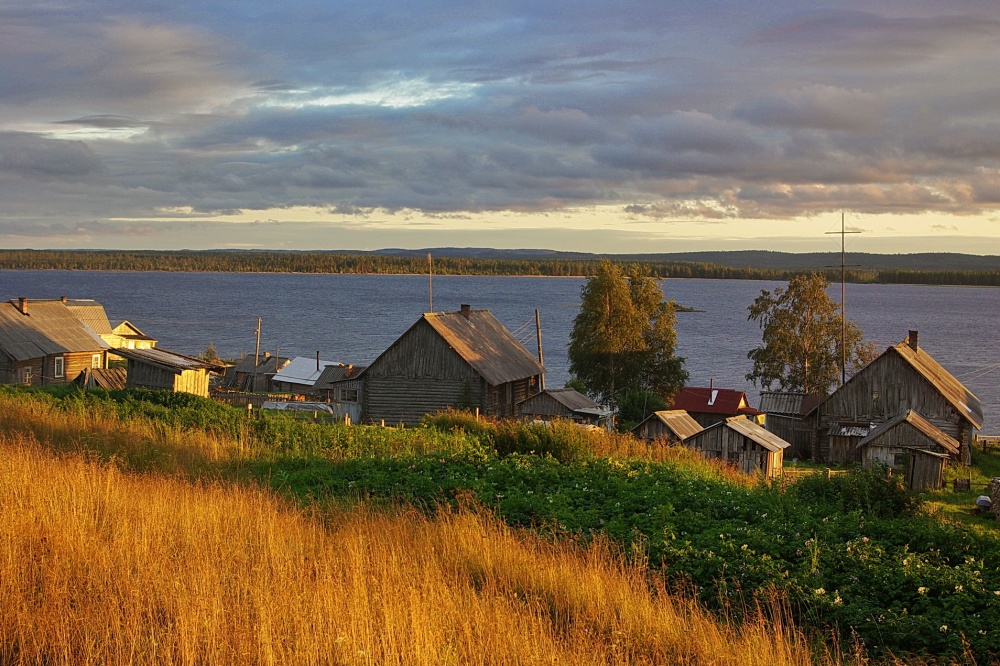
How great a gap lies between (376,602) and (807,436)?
39.7 metres

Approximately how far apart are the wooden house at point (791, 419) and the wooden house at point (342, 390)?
19.4 meters

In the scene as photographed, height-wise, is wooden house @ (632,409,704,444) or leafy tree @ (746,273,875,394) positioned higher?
leafy tree @ (746,273,875,394)

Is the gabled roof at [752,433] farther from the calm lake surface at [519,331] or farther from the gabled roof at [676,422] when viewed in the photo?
the calm lake surface at [519,331]

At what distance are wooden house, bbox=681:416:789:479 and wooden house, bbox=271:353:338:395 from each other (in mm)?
34129

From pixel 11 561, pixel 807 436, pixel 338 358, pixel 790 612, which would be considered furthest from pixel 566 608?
pixel 338 358

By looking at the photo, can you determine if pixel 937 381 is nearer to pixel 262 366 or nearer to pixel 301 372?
pixel 301 372

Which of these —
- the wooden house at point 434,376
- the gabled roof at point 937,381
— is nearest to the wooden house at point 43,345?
the wooden house at point 434,376

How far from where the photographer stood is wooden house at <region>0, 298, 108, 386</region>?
42.4 metres

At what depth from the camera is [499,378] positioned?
3781 cm

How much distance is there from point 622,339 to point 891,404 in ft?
61.6

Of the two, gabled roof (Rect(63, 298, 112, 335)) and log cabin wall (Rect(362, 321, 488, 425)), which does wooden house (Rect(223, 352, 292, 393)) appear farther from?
log cabin wall (Rect(362, 321, 488, 425))

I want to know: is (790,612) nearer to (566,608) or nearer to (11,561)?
(566,608)

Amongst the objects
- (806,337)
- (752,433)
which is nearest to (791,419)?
(752,433)

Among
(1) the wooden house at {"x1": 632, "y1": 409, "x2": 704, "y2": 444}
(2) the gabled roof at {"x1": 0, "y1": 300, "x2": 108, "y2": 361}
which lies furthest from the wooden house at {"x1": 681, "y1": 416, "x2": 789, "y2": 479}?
(2) the gabled roof at {"x1": 0, "y1": 300, "x2": 108, "y2": 361}
